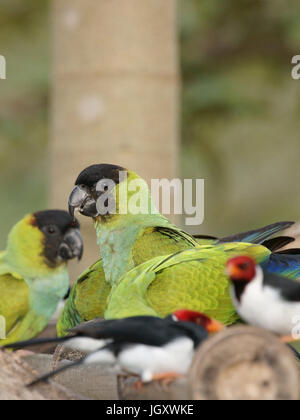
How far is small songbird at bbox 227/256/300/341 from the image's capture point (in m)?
1.01

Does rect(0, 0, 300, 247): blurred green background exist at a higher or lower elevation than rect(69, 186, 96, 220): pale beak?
higher

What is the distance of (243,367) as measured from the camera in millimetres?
911

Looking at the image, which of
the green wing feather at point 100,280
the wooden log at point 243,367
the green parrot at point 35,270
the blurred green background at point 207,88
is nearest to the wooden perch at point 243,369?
the wooden log at point 243,367

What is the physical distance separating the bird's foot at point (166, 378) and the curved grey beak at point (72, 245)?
626 millimetres

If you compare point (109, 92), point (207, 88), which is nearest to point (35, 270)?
point (109, 92)

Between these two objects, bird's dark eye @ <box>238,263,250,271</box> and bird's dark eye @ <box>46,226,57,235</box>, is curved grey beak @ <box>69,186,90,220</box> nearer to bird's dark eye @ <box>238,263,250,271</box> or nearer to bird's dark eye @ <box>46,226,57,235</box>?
bird's dark eye @ <box>46,226,57,235</box>

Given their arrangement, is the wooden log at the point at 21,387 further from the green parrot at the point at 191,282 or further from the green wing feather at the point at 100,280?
the green wing feather at the point at 100,280

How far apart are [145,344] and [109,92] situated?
180cm

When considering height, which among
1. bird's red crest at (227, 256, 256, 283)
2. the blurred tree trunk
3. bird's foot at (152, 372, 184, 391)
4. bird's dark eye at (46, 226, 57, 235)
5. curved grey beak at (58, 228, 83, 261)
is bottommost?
bird's foot at (152, 372, 184, 391)

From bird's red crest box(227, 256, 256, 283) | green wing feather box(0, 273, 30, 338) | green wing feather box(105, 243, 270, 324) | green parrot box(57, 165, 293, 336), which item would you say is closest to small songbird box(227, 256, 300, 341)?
bird's red crest box(227, 256, 256, 283)

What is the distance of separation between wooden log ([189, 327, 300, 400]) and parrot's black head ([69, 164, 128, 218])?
76cm

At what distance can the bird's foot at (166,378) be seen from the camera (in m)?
0.97
